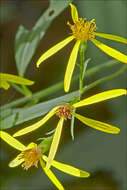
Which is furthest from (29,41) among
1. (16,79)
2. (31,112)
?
(31,112)

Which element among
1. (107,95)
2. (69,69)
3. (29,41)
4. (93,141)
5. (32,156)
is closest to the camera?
(107,95)

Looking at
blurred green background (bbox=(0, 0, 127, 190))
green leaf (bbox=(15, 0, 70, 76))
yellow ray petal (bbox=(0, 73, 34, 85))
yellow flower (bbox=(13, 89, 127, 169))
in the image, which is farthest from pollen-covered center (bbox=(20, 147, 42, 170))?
blurred green background (bbox=(0, 0, 127, 190))

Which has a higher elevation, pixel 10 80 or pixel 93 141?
pixel 10 80

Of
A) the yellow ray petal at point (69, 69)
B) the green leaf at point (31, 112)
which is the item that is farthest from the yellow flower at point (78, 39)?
the green leaf at point (31, 112)

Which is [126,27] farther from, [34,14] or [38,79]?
[34,14]

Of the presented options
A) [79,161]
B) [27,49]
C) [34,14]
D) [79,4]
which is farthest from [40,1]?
[79,161]

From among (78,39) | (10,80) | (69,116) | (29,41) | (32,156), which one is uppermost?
(29,41)

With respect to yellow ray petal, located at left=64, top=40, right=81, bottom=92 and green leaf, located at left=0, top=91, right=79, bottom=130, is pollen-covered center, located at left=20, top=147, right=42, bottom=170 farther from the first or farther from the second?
yellow ray petal, located at left=64, top=40, right=81, bottom=92

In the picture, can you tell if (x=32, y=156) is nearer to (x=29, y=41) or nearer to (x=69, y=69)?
(x=69, y=69)
